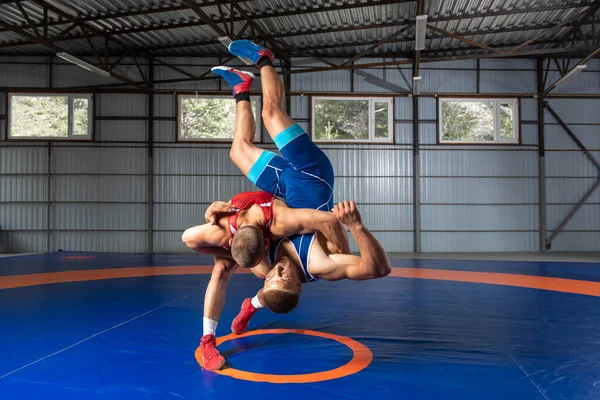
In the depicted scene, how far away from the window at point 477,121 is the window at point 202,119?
6.63 meters

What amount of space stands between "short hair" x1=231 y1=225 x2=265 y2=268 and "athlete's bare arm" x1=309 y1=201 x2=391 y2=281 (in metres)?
0.54

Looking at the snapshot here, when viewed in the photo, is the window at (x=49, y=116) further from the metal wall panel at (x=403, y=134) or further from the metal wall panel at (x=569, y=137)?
the metal wall panel at (x=569, y=137)

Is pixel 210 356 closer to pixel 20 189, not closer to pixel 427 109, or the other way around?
pixel 427 109

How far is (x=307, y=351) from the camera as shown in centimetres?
356

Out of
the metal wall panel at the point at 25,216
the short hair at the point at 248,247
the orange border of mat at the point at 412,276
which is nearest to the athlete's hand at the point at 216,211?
the short hair at the point at 248,247

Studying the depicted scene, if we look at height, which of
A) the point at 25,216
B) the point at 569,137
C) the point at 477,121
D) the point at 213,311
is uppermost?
the point at 477,121

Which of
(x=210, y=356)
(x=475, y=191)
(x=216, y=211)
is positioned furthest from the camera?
(x=475, y=191)

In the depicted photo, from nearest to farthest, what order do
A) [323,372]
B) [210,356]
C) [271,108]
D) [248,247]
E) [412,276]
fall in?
[248,247], [323,372], [210,356], [271,108], [412,276]

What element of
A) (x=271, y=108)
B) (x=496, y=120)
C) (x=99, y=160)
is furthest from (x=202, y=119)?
(x=271, y=108)

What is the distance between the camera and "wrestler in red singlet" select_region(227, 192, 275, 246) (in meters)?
3.31

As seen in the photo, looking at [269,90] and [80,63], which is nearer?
[269,90]

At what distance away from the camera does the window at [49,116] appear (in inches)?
591

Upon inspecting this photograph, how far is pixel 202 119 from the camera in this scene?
15.3 meters

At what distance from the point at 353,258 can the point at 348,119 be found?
40.9 ft
